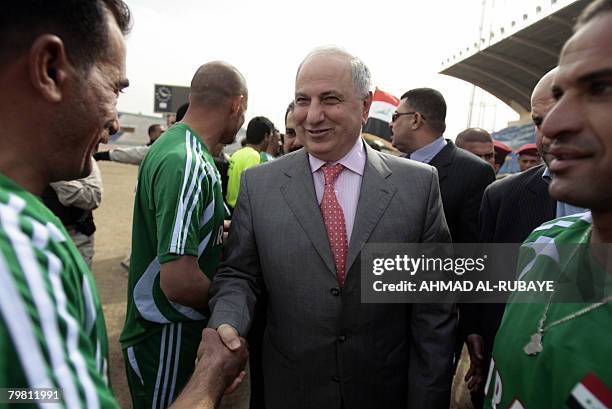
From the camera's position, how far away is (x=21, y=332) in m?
0.65

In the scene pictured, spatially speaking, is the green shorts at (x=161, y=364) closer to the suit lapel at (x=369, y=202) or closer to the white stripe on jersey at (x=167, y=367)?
the white stripe on jersey at (x=167, y=367)

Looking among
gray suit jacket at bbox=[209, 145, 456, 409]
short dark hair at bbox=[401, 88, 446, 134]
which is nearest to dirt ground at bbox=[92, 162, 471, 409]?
gray suit jacket at bbox=[209, 145, 456, 409]

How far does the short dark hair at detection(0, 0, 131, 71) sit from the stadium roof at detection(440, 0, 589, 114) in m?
25.4

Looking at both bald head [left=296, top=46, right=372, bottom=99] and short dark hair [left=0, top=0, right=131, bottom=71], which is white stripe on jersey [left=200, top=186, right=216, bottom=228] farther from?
short dark hair [left=0, top=0, right=131, bottom=71]

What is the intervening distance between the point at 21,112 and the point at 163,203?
119cm

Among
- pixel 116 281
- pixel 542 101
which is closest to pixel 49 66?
pixel 542 101

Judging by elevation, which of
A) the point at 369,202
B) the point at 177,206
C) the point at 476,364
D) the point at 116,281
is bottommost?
the point at 116,281

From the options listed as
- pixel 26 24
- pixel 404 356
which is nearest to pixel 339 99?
pixel 404 356

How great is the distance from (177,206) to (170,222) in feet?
0.28

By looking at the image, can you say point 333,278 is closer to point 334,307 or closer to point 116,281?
point 334,307

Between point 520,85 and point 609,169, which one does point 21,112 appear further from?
point 520,85

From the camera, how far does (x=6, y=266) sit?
0.67 m

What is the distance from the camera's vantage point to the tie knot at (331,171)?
221 centimetres

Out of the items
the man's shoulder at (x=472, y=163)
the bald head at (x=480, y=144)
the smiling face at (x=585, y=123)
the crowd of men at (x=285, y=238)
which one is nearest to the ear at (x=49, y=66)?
the crowd of men at (x=285, y=238)
